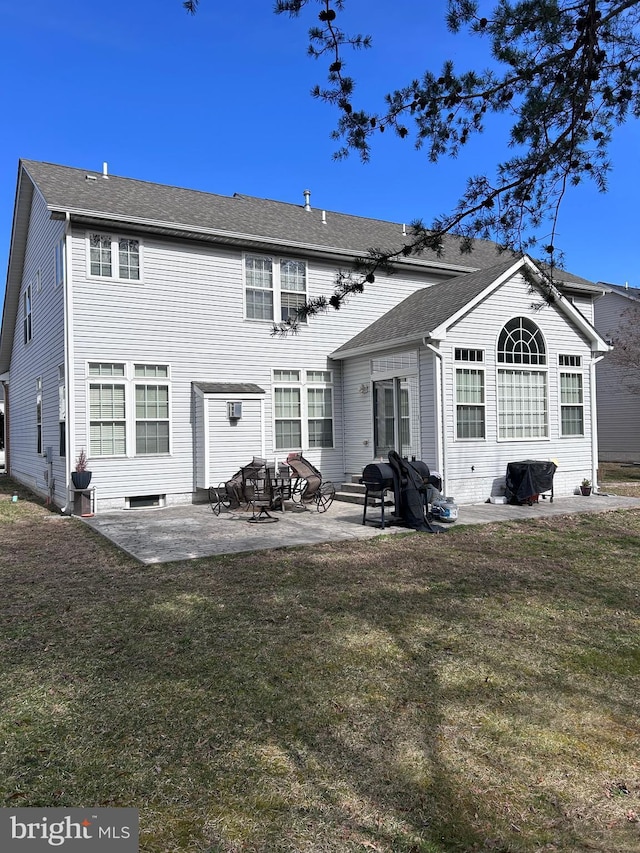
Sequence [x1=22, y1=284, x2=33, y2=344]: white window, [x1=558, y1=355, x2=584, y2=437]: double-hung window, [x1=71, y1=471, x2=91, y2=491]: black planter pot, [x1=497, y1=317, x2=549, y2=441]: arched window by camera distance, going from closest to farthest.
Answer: [x1=71, y1=471, x2=91, y2=491]: black planter pot < [x1=497, y1=317, x2=549, y2=441]: arched window < [x1=558, y1=355, x2=584, y2=437]: double-hung window < [x1=22, y1=284, x2=33, y2=344]: white window

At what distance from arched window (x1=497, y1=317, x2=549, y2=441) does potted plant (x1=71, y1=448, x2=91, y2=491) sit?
8.31 metres

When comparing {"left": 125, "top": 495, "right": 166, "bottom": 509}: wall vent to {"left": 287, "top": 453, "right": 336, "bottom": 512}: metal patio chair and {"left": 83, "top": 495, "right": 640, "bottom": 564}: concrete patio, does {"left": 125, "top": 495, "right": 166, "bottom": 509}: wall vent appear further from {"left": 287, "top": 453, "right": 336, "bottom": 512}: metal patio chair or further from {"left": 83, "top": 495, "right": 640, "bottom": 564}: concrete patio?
{"left": 287, "top": 453, "right": 336, "bottom": 512}: metal patio chair

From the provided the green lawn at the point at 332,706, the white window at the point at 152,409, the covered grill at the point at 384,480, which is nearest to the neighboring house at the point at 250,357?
the white window at the point at 152,409

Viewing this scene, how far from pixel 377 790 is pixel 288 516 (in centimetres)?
810

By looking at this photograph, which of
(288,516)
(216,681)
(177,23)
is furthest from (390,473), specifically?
(177,23)

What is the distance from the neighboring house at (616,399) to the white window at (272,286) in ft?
49.2

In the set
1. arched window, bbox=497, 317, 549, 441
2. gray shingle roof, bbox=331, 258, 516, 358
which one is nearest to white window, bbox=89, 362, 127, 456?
gray shingle roof, bbox=331, 258, 516, 358

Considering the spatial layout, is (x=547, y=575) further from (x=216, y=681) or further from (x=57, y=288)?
(x=57, y=288)

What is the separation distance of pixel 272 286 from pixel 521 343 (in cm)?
574

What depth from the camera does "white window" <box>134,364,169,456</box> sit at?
38.8 ft

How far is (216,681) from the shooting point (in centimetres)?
376

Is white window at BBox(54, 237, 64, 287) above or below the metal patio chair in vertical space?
above

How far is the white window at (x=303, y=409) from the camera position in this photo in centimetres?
1354

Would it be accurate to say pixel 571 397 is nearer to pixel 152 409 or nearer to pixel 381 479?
pixel 381 479
